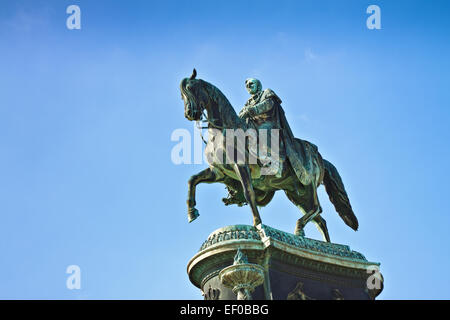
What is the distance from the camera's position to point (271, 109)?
1627 cm

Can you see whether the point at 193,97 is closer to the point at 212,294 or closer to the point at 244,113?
the point at 244,113

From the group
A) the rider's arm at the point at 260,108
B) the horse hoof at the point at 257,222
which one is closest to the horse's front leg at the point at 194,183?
the horse hoof at the point at 257,222

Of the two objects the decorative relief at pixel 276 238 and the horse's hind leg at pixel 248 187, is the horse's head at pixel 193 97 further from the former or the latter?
the decorative relief at pixel 276 238

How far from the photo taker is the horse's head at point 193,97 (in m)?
15.1

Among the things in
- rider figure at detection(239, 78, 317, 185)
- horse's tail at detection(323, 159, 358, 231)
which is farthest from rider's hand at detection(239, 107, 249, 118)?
horse's tail at detection(323, 159, 358, 231)

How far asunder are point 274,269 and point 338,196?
4.17 m

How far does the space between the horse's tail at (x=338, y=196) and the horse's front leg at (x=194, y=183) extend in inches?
128

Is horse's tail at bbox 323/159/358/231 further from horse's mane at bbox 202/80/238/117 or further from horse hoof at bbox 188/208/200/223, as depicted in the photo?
horse hoof at bbox 188/208/200/223

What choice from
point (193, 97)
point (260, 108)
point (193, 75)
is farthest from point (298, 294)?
point (193, 75)

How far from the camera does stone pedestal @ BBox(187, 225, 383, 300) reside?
13188mm

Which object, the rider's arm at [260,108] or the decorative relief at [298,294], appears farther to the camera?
the rider's arm at [260,108]
